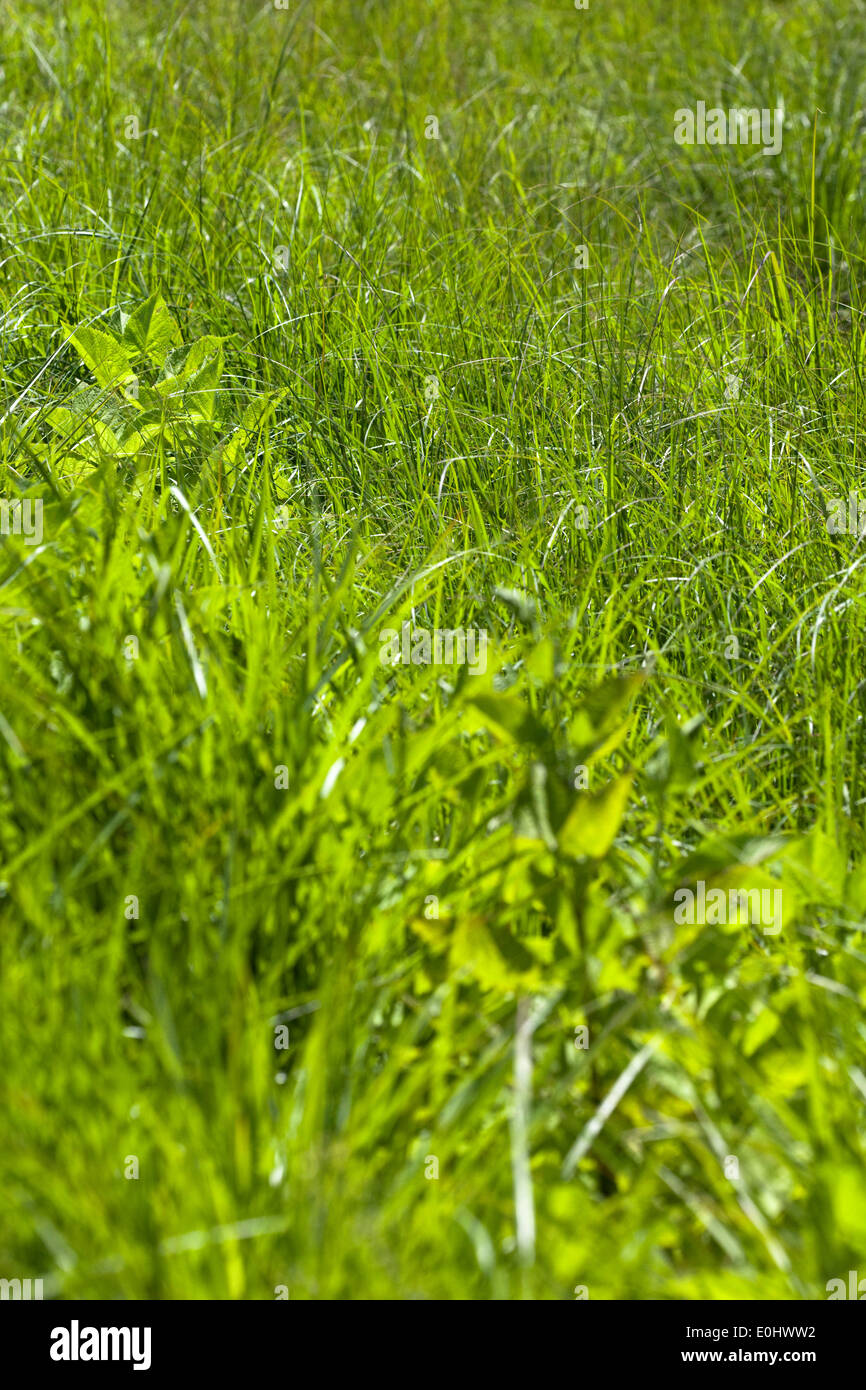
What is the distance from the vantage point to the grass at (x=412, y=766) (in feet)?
4.15

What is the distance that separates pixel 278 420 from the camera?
10.1ft

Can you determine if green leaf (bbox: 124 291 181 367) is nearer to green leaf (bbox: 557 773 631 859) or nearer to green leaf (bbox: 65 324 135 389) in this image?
green leaf (bbox: 65 324 135 389)

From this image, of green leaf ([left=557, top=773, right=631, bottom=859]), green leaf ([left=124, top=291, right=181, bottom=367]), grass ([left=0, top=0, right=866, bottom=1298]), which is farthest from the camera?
green leaf ([left=124, top=291, right=181, bottom=367])

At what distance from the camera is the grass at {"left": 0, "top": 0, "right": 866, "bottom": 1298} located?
49.8 inches

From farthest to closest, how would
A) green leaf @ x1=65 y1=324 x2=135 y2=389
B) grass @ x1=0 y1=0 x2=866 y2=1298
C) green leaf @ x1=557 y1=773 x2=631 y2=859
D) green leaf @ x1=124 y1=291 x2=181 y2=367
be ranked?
green leaf @ x1=124 y1=291 x2=181 y2=367 < green leaf @ x1=65 y1=324 x2=135 y2=389 < green leaf @ x1=557 y1=773 x2=631 y2=859 < grass @ x1=0 y1=0 x2=866 y2=1298

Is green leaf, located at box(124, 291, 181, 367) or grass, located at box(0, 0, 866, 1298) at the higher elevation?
green leaf, located at box(124, 291, 181, 367)

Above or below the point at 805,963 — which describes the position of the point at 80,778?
above

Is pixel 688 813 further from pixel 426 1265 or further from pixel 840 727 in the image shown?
pixel 426 1265

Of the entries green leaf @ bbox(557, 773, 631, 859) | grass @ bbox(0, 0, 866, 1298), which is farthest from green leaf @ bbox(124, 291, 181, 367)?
green leaf @ bbox(557, 773, 631, 859)

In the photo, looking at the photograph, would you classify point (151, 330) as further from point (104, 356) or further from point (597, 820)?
point (597, 820)

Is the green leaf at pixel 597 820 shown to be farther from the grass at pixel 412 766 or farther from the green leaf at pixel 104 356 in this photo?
the green leaf at pixel 104 356

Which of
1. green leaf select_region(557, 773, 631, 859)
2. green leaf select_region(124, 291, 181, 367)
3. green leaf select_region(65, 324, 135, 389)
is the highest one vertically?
green leaf select_region(124, 291, 181, 367)
